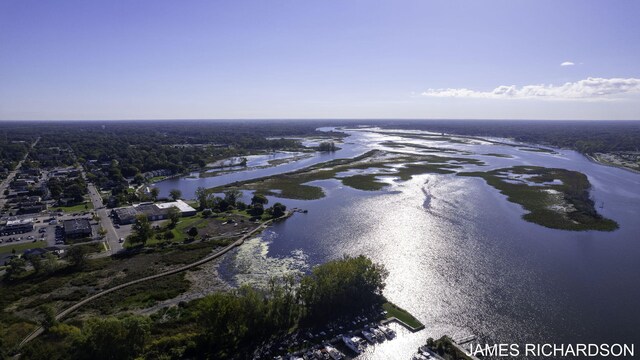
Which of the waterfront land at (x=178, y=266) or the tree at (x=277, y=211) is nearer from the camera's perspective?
the waterfront land at (x=178, y=266)

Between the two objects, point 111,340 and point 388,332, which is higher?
point 111,340

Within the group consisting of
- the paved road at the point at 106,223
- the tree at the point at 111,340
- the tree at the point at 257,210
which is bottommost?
the paved road at the point at 106,223

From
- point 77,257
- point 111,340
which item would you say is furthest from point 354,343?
point 77,257

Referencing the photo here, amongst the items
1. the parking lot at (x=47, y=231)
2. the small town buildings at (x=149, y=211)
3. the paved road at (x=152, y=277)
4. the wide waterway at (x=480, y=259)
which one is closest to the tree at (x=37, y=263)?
the parking lot at (x=47, y=231)

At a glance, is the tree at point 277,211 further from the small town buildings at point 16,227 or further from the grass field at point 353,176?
the small town buildings at point 16,227

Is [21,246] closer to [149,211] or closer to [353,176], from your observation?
[149,211]

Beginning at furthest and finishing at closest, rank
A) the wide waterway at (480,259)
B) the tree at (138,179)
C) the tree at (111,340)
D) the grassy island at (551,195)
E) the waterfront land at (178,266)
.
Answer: the tree at (138,179) < the grassy island at (551,195) < the wide waterway at (480,259) < the waterfront land at (178,266) < the tree at (111,340)

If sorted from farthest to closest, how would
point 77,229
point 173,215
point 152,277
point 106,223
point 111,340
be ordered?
point 106,223
point 173,215
point 77,229
point 152,277
point 111,340
